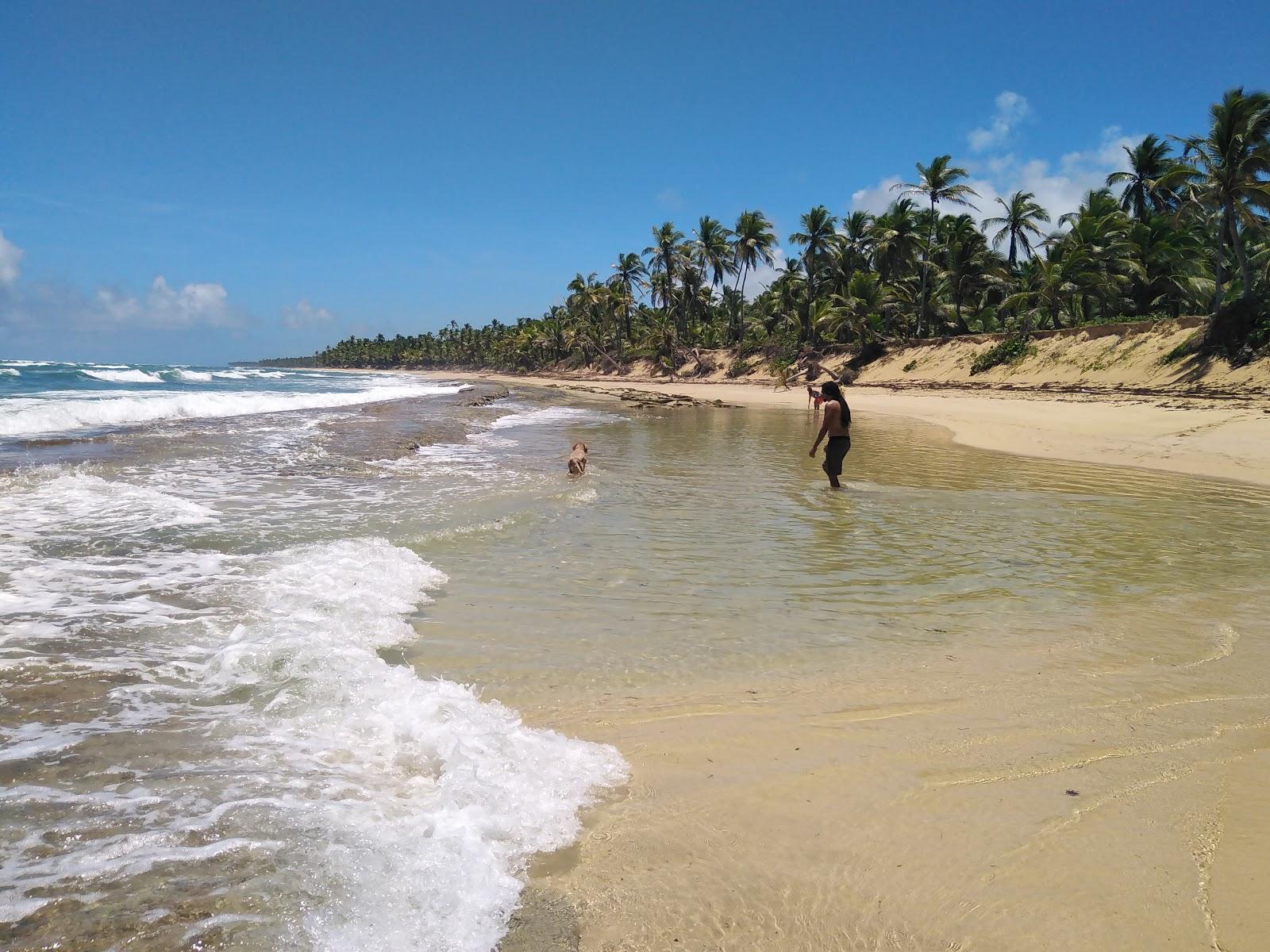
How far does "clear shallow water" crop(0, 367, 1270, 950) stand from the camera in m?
2.22

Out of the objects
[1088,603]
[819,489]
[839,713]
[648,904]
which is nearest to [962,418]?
[819,489]

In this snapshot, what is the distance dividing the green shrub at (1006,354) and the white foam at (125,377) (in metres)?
62.3

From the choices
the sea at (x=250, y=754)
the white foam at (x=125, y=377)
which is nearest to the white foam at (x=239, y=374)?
the white foam at (x=125, y=377)

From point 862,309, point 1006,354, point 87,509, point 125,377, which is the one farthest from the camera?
point 125,377

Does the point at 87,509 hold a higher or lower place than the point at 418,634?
higher

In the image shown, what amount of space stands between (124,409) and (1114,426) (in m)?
31.0

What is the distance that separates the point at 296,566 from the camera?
5.71 metres

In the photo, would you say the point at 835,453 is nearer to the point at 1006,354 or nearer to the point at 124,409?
the point at 124,409

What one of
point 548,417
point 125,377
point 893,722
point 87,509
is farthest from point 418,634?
point 125,377

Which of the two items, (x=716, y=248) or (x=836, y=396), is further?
(x=716, y=248)

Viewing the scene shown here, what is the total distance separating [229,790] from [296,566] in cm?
336

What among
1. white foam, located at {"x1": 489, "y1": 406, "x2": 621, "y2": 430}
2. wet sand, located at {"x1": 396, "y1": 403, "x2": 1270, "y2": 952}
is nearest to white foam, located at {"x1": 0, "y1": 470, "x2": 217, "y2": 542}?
wet sand, located at {"x1": 396, "y1": 403, "x2": 1270, "y2": 952}

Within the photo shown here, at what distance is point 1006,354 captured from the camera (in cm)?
3209

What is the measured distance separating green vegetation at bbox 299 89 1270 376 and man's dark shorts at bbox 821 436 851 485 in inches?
815
